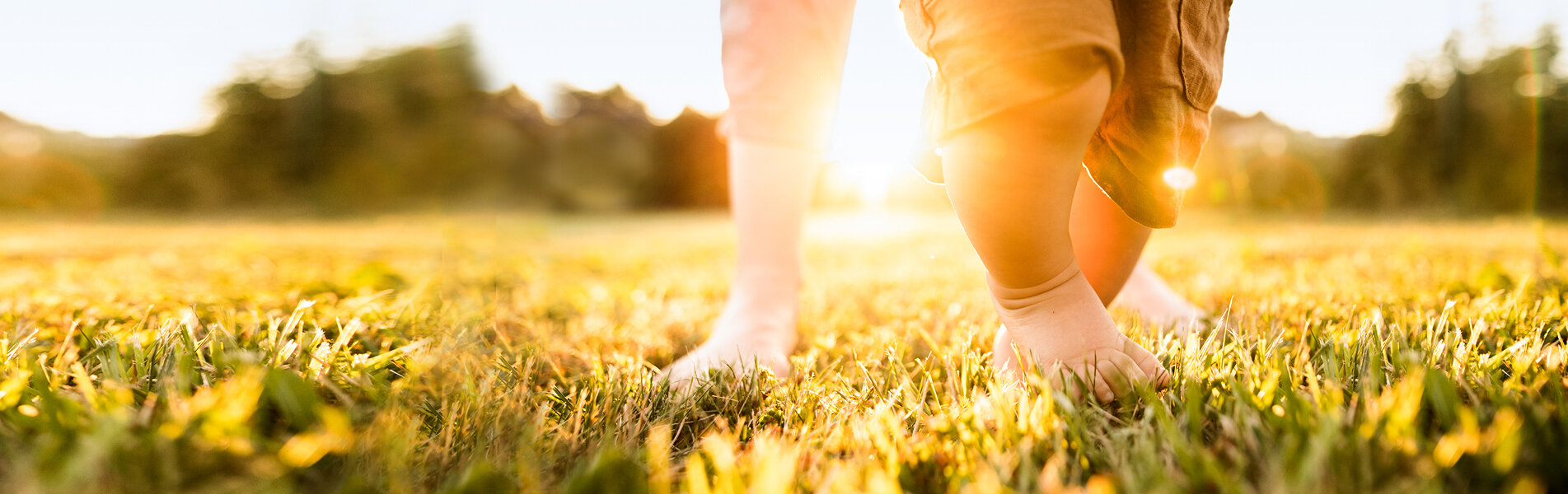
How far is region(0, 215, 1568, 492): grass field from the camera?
51 centimetres

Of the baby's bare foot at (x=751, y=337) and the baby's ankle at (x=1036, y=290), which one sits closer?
the baby's ankle at (x=1036, y=290)

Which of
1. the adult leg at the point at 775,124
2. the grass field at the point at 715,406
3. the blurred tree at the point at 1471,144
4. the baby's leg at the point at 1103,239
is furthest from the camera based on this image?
the blurred tree at the point at 1471,144

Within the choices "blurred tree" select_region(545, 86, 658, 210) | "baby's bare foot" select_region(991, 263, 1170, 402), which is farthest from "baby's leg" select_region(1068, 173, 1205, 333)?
"blurred tree" select_region(545, 86, 658, 210)

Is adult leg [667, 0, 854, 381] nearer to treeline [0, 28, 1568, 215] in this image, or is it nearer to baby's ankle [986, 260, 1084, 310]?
baby's ankle [986, 260, 1084, 310]

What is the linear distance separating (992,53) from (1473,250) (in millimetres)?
3447

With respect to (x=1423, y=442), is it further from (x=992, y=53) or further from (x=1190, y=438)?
(x=992, y=53)

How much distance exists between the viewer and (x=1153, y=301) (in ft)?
4.79

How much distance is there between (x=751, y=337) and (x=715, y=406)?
0.33 m

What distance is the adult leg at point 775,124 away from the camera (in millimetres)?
1336

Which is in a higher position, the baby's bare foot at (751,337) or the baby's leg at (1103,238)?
the baby's leg at (1103,238)

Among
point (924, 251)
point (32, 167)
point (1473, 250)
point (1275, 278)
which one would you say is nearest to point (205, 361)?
point (1275, 278)

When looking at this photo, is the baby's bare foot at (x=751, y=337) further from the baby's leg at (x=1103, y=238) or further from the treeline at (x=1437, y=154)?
the treeline at (x=1437, y=154)

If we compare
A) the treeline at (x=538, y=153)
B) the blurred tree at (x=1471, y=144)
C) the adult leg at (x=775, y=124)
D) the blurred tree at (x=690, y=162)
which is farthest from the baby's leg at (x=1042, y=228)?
the blurred tree at (x=690, y=162)

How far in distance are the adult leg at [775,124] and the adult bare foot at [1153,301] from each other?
26.2 inches
